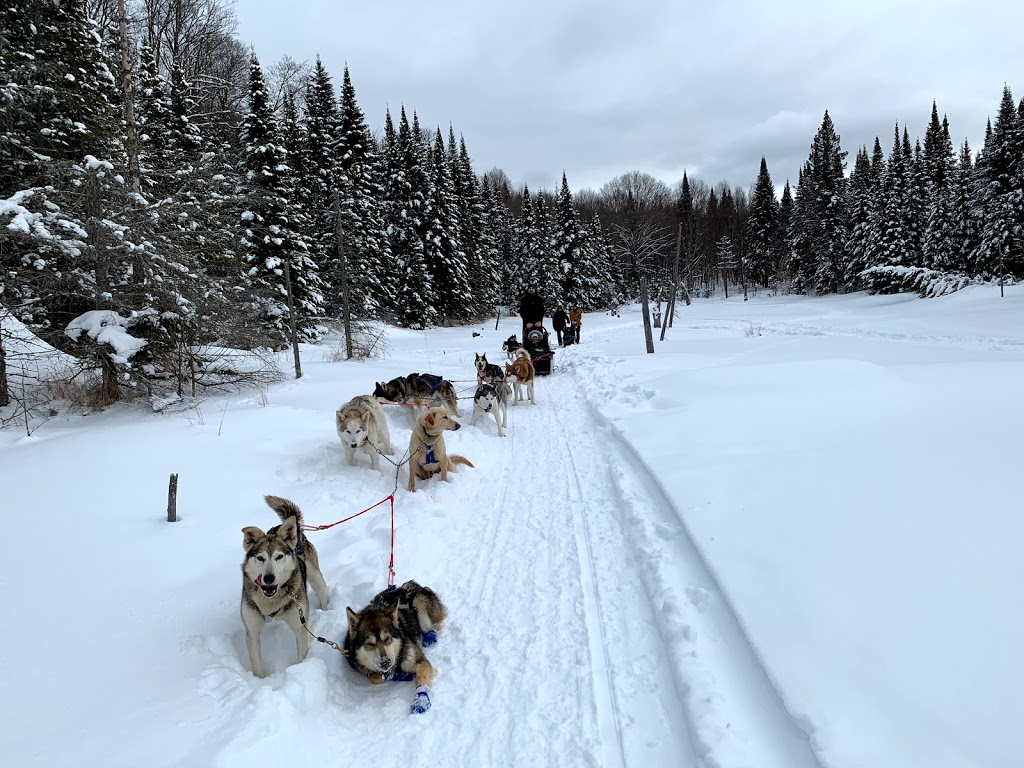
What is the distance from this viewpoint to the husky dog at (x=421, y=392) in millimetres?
8719

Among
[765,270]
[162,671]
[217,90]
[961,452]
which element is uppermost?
[217,90]

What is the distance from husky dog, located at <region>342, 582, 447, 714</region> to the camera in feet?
9.87

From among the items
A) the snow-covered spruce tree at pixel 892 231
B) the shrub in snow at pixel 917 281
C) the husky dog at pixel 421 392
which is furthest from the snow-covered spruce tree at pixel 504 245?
the husky dog at pixel 421 392

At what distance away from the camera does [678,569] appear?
4086 mm

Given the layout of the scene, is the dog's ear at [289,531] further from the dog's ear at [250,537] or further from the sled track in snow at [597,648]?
the sled track in snow at [597,648]

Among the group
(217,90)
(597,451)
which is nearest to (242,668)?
(597,451)

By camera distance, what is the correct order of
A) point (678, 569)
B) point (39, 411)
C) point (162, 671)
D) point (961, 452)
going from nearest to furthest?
point (162, 671) → point (678, 569) → point (961, 452) → point (39, 411)

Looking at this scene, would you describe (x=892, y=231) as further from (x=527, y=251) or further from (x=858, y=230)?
(x=527, y=251)

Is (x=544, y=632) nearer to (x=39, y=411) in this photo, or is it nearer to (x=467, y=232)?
(x=39, y=411)

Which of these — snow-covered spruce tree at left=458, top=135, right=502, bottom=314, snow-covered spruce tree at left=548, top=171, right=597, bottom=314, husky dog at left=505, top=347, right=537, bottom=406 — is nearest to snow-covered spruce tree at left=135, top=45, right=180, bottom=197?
husky dog at left=505, top=347, right=537, bottom=406

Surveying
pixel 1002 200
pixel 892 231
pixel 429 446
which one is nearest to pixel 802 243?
pixel 892 231

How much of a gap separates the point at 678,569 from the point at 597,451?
3224 mm

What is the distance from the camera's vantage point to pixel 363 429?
618 centimetres

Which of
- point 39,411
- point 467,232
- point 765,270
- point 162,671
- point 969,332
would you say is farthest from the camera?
point 765,270
